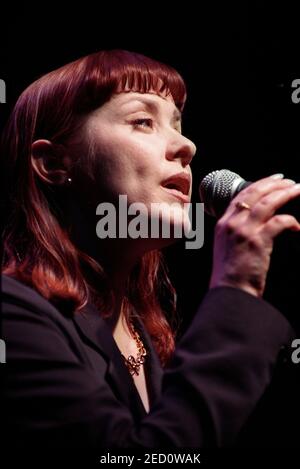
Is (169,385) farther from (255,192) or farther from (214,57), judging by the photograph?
(214,57)

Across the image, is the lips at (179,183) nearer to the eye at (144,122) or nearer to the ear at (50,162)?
the eye at (144,122)

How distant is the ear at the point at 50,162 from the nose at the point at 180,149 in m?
0.26

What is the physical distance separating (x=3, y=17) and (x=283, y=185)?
1.20 meters

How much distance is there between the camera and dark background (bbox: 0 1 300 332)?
1.91 metres

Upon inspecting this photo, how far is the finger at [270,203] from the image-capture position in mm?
1034


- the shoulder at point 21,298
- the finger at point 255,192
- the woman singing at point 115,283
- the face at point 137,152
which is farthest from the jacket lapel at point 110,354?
the finger at point 255,192

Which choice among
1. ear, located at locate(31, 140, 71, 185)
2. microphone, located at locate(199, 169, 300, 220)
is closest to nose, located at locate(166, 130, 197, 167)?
microphone, located at locate(199, 169, 300, 220)

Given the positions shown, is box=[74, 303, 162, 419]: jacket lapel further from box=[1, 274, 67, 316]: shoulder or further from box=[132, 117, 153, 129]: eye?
box=[132, 117, 153, 129]: eye

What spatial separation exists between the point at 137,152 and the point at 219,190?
0.23 meters

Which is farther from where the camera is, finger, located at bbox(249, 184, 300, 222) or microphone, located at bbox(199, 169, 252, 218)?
microphone, located at bbox(199, 169, 252, 218)

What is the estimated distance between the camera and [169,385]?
38.7 inches

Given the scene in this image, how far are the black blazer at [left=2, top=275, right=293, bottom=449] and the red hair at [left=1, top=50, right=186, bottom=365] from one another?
0.29 m

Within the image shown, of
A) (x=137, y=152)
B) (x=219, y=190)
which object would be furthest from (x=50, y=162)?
(x=219, y=190)
